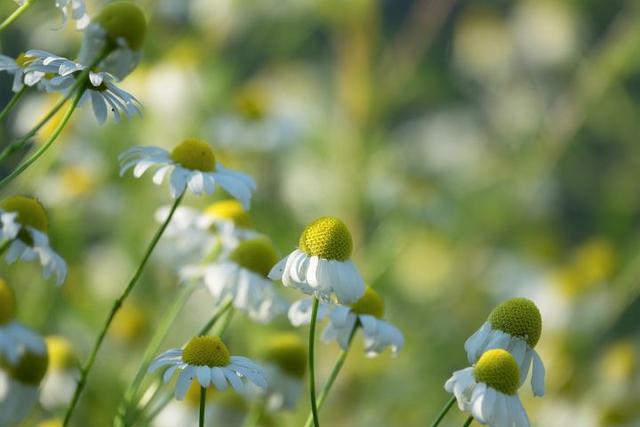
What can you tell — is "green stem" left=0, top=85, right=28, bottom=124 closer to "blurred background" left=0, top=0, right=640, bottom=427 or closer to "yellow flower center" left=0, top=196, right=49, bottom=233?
"yellow flower center" left=0, top=196, right=49, bottom=233

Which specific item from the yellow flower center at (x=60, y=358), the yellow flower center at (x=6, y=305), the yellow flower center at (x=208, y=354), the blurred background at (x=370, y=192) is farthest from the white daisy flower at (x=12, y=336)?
the blurred background at (x=370, y=192)

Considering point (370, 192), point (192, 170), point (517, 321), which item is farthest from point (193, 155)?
point (370, 192)

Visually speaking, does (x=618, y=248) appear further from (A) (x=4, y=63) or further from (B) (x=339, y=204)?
(A) (x=4, y=63)

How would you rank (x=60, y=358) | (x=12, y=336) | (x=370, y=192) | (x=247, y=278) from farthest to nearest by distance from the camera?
1. (x=370, y=192)
2. (x=60, y=358)
3. (x=247, y=278)
4. (x=12, y=336)

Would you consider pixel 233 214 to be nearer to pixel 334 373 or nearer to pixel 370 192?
pixel 334 373

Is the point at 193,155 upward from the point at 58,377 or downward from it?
upward

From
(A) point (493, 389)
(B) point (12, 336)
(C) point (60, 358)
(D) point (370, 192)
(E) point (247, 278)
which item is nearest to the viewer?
(A) point (493, 389)
